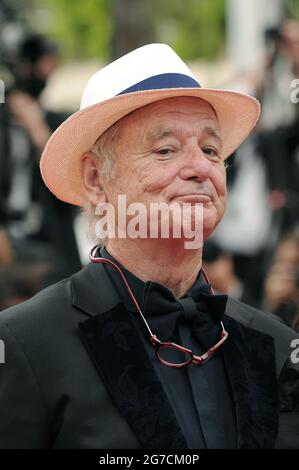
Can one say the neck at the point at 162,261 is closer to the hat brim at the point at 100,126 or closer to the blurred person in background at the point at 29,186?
the hat brim at the point at 100,126

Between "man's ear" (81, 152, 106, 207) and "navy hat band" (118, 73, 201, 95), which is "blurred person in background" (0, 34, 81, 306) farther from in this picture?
"navy hat band" (118, 73, 201, 95)

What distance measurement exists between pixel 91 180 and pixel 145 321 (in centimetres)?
43

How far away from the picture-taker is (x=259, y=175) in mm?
6898

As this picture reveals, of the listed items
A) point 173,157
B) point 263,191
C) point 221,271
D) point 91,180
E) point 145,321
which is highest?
point 173,157

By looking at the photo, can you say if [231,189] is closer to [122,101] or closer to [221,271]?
[221,271]

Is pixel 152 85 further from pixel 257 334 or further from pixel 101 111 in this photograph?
pixel 257 334

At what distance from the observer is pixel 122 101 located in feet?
9.12

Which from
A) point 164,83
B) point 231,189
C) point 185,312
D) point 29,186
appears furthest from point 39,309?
point 231,189

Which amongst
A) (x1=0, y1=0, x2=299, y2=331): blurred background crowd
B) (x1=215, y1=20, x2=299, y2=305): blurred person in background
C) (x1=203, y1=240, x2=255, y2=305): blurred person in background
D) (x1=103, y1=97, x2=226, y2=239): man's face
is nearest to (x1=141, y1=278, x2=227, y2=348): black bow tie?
(x1=103, y1=97, x2=226, y2=239): man's face

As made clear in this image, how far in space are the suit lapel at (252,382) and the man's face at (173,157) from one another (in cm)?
29

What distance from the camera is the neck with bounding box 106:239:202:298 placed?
281 centimetres

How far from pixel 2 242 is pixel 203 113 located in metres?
3.30

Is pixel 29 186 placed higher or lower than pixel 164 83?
lower

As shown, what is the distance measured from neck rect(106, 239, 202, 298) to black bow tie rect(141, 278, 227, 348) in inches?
1.7
